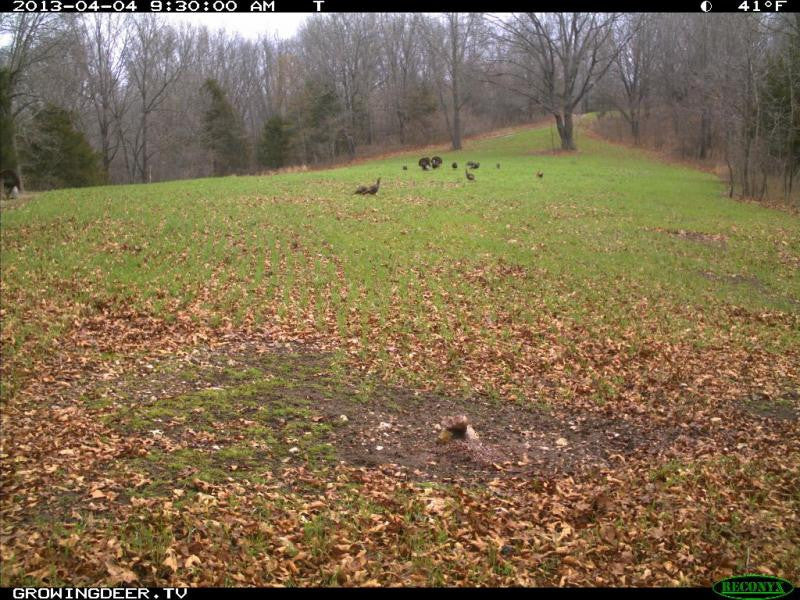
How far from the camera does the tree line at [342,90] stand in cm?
3256

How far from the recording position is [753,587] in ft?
14.8

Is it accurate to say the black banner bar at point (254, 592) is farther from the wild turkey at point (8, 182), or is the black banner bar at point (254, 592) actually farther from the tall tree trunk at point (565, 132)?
the tall tree trunk at point (565, 132)

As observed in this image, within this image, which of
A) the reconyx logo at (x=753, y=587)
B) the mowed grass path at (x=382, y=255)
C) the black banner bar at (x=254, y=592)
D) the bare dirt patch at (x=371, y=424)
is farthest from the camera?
the mowed grass path at (x=382, y=255)

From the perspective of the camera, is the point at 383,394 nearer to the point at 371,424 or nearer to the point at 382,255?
the point at 371,424

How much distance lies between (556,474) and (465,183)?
2247cm

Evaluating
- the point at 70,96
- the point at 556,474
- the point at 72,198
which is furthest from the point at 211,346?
the point at 70,96

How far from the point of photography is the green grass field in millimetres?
4945

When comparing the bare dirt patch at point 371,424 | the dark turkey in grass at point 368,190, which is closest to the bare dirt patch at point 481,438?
the bare dirt patch at point 371,424

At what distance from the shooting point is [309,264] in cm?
1463

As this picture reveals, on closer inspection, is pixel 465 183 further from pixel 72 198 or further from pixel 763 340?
pixel 763 340

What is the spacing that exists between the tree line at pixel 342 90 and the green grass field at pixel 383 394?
53.1 ft

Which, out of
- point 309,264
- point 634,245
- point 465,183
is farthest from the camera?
point 465,183

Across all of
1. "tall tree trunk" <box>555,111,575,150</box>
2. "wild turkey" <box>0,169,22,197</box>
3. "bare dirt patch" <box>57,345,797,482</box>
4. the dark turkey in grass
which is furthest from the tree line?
"bare dirt patch" <box>57,345,797,482</box>

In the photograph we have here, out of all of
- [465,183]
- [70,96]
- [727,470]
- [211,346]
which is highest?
[70,96]
